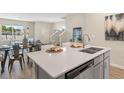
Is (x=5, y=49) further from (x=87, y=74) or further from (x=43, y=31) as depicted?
(x=87, y=74)

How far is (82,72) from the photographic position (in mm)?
875

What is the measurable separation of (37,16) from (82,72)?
0.55 m

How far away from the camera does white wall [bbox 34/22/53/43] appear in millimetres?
784

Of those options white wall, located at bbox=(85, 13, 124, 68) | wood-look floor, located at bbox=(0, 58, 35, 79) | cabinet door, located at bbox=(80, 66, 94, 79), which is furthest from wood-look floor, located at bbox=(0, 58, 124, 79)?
cabinet door, located at bbox=(80, 66, 94, 79)

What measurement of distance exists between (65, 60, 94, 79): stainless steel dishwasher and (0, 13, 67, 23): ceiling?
15.5 inches

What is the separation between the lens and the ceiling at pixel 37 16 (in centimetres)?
76

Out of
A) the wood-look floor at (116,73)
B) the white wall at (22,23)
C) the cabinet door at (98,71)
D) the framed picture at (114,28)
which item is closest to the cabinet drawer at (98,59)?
the cabinet door at (98,71)

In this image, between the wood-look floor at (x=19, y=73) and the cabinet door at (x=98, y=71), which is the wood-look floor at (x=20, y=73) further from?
the cabinet door at (x=98, y=71)

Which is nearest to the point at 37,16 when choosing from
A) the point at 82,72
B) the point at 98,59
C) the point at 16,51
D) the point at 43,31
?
the point at 43,31

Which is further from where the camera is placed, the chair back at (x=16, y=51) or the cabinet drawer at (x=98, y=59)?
the cabinet drawer at (x=98, y=59)

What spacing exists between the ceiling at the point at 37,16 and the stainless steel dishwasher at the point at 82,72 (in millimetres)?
393

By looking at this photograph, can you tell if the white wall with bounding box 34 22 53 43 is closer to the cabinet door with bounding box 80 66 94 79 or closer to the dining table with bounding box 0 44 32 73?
the dining table with bounding box 0 44 32 73

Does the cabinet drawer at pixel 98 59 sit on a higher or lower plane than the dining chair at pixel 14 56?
lower
